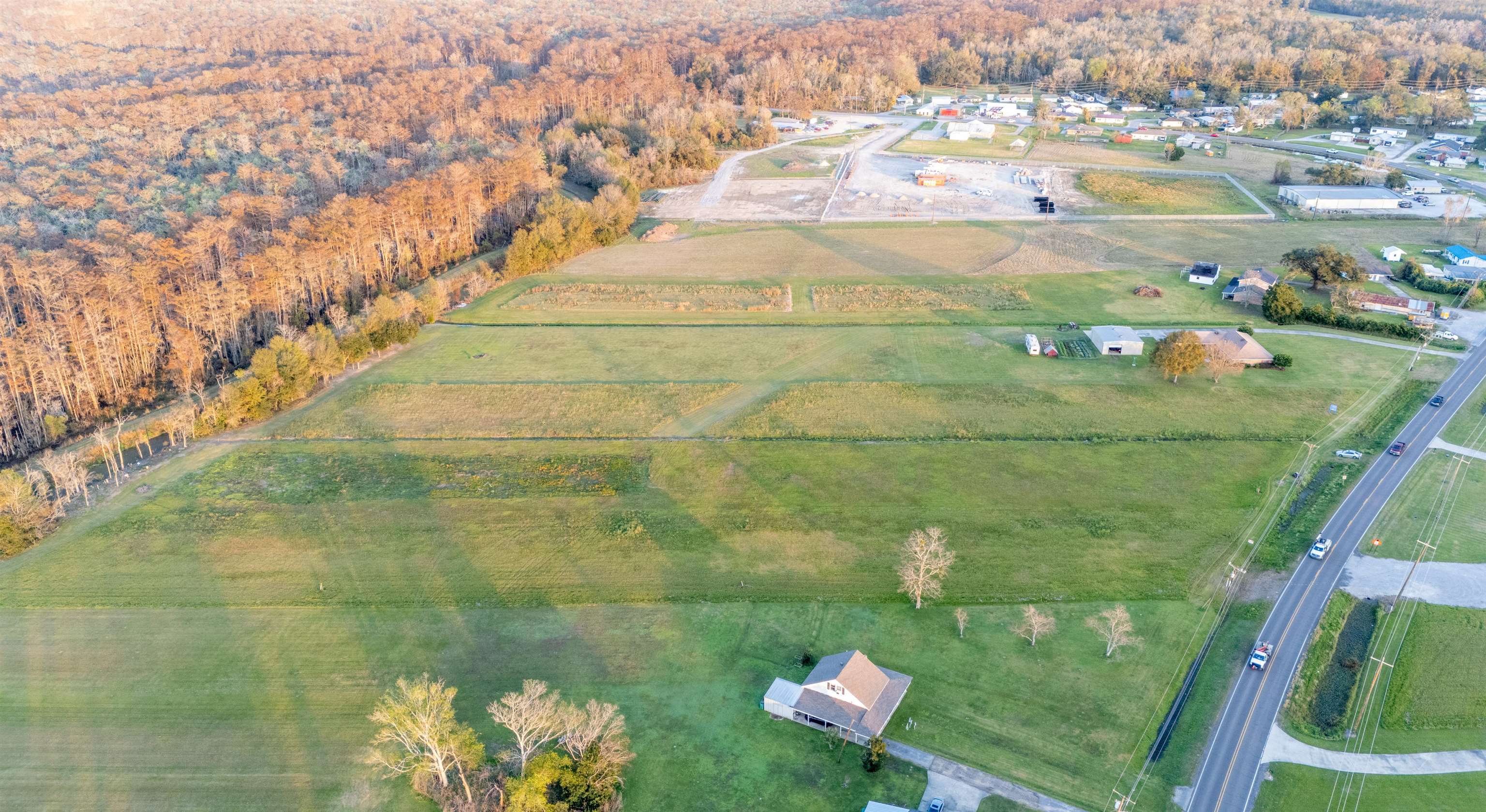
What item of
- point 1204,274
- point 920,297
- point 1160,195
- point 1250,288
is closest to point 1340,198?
point 1160,195

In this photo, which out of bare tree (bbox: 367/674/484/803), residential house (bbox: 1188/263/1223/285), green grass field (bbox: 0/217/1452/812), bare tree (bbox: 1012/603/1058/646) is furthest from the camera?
residential house (bbox: 1188/263/1223/285)

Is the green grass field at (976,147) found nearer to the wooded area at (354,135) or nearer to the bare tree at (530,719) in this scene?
the wooded area at (354,135)

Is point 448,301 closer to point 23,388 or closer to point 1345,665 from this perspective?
point 23,388

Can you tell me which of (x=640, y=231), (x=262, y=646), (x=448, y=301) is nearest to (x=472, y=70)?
(x=640, y=231)

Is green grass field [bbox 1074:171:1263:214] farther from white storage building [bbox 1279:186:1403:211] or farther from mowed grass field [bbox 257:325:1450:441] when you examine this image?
mowed grass field [bbox 257:325:1450:441]

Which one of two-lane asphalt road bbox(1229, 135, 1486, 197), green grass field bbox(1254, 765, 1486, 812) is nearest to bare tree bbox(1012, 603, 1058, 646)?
green grass field bbox(1254, 765, 1486, 812)

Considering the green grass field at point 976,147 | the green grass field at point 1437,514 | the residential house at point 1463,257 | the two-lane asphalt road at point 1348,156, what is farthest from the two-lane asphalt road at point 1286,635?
the green grass field at point 976,147
